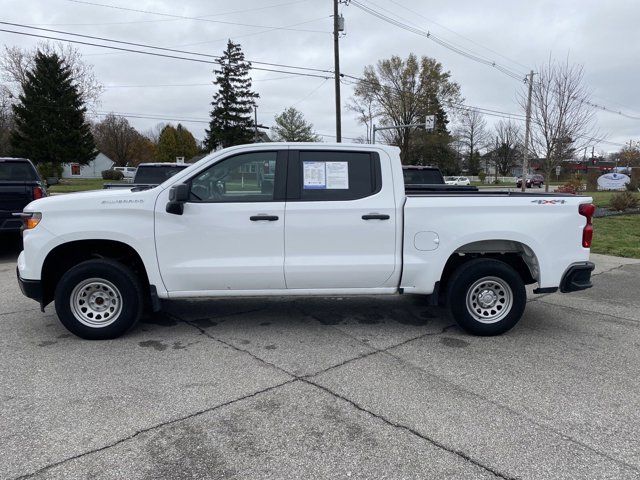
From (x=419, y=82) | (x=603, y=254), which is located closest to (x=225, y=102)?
(x=419, y=82)

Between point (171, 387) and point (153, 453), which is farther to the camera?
point (171, 387)

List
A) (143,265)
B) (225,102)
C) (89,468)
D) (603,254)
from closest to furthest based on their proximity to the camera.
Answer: (89,468)
(143,265)
(603,254)
(225,102)

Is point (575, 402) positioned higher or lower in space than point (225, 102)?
lower

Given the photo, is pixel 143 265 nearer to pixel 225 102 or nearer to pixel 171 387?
pixel 171 387

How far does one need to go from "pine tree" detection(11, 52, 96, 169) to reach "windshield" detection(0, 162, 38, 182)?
39.5 meters

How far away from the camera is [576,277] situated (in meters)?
4.91

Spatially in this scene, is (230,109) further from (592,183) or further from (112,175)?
(592,183)

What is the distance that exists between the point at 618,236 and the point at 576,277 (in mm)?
9502

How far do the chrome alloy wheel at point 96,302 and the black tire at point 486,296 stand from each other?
3.35 m

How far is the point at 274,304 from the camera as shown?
20.3 ft

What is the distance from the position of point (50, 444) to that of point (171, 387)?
0.95 metres

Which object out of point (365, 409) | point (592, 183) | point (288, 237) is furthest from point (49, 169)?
point (592, 183)

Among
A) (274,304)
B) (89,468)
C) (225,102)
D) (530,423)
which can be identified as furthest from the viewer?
(225,102)

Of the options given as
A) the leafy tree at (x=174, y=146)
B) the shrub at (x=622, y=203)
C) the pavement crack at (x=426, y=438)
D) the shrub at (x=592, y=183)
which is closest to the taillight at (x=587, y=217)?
the pavement crack at (x=426, y=438)
